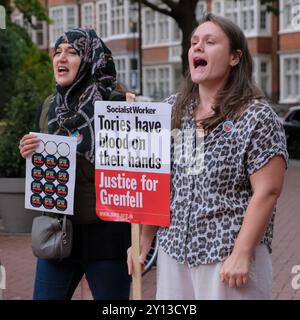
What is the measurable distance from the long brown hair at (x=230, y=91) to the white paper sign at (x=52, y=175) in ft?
2.21

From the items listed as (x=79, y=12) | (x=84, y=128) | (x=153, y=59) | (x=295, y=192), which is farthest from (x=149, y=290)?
(x=79, y=12)

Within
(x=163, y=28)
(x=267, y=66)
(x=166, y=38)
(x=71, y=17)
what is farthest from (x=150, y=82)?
(x=267, y=66)

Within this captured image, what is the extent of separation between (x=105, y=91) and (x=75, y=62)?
0.19m

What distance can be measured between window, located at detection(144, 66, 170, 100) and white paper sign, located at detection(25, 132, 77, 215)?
44.8 metres

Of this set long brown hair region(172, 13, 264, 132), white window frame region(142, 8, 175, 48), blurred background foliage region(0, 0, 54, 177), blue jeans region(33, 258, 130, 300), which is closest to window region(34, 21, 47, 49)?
white window frame region(142, 8, 175, 48)

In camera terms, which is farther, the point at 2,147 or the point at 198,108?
the point at 2,147

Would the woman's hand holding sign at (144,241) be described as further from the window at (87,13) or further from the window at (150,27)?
the window at (87,13)

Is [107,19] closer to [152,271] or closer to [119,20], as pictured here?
[119,20]

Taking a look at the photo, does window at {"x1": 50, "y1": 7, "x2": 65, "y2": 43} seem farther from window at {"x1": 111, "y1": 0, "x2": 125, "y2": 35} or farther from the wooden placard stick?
the wooden placard stick

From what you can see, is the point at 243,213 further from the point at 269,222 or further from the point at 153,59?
the point at 153,59

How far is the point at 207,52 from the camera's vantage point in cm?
292

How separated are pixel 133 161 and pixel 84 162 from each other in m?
0.42

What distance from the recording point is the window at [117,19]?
5116 cm

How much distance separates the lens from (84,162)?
354cm
